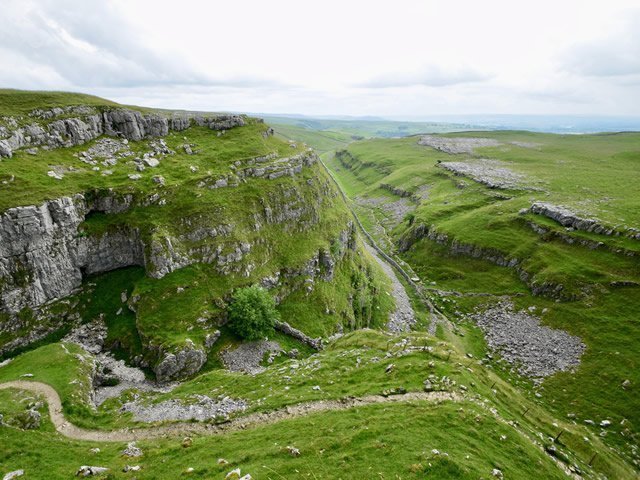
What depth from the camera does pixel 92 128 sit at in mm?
79625

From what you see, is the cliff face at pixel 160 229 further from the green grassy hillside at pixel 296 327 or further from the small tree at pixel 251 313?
the small tree at pixel 251 313

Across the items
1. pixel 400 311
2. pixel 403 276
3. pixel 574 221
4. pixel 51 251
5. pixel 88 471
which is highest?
pixel 574 221

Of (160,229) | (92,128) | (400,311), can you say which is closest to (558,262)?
(400,311)

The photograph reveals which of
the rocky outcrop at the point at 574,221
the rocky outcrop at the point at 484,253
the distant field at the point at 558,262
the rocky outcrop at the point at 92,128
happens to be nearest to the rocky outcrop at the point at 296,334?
the distant field at the point at 558,262

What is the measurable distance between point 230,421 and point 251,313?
22.6 meters

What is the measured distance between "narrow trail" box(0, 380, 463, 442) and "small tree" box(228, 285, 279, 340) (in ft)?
70.7

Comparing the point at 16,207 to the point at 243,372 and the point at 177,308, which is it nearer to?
the point at 177,308

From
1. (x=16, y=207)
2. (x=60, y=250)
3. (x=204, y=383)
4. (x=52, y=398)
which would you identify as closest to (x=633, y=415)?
(x=204, y=383)

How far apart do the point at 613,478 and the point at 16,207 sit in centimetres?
8539

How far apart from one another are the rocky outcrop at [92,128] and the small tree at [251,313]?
4904 cm

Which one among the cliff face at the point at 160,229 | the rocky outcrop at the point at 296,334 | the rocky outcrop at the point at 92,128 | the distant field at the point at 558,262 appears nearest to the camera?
the cliff face at the point at 160,229

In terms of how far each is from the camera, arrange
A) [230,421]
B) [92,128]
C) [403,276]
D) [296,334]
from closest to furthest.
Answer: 1. [230,421]
2. [296,334]
3. [92,128]
4. [403,276]

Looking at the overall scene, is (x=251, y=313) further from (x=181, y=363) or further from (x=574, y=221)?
(x=574, y=221)

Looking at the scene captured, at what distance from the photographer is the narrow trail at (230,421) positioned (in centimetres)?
3694
